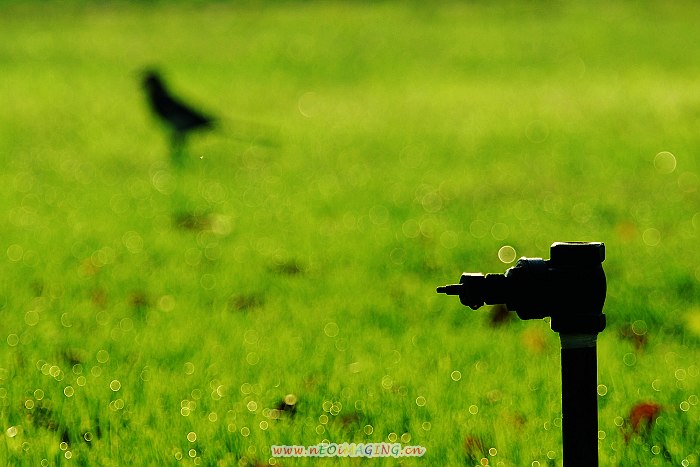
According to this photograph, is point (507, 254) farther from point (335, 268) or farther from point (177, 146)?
point (177, 146)

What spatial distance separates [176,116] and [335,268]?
5.66 metres

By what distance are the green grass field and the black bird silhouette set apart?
284mm

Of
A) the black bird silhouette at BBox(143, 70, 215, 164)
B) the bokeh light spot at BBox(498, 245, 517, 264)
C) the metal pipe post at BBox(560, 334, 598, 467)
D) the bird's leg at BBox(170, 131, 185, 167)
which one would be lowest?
the metal pipe post at BBox(560, 334, 598, 467)

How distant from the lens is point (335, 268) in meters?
6.10

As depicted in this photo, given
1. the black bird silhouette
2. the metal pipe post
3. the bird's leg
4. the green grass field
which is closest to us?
the metal pipe post

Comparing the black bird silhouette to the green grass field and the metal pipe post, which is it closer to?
the green grass field

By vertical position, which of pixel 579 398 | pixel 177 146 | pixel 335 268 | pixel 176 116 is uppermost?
pixel 176 116

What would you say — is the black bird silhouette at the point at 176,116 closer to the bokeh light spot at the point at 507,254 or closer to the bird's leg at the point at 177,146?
the bird's leg at the point at 177,146

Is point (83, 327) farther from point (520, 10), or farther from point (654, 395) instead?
point (520, 10)

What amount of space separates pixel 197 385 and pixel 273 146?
795cm

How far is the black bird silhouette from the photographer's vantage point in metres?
11.1

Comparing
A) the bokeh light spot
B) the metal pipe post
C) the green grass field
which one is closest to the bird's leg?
the green grass field

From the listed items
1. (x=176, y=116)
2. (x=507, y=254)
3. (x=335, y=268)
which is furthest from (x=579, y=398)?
(x=176, y=116)

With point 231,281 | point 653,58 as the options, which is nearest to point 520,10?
point 653,58
